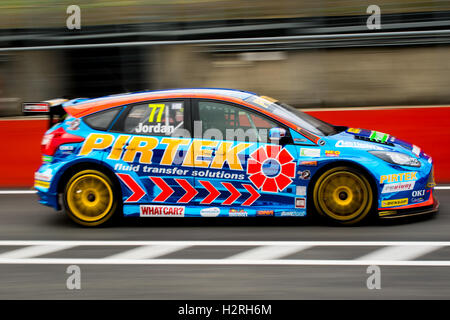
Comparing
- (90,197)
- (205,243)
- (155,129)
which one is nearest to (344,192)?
(205,243)

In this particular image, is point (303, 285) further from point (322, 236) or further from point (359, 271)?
point (322, 236)

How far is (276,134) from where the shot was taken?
7145 millimetres

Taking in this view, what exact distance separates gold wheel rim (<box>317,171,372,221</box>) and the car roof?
133 cm

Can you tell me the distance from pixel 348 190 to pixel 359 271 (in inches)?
58.8

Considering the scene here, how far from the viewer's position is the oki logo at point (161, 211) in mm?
7336

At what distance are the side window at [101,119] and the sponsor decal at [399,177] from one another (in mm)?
3025

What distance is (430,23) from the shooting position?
10.5 meters

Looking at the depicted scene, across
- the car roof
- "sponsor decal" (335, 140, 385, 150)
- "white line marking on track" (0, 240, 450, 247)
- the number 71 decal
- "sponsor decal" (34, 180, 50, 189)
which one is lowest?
"white line marking on track" (0, 240, 450, 247)

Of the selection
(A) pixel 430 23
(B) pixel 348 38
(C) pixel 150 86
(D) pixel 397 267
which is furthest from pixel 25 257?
(A) pixel 430 23

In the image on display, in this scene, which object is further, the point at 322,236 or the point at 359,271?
the point at 322,236

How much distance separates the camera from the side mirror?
714 centimetres

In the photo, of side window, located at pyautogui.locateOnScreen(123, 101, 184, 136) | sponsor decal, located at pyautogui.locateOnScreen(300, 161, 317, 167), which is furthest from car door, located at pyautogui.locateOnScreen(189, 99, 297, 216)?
side window, located at pyautogui.locateOnScreen(123, 101, 184, 136)

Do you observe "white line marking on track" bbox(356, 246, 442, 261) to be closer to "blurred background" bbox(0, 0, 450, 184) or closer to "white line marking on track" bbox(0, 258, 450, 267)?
"white line marking on track" bbox(0, 258, 450, 267)

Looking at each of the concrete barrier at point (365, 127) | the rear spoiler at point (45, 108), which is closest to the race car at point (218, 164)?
the rear spoiler at point (45, 108)
